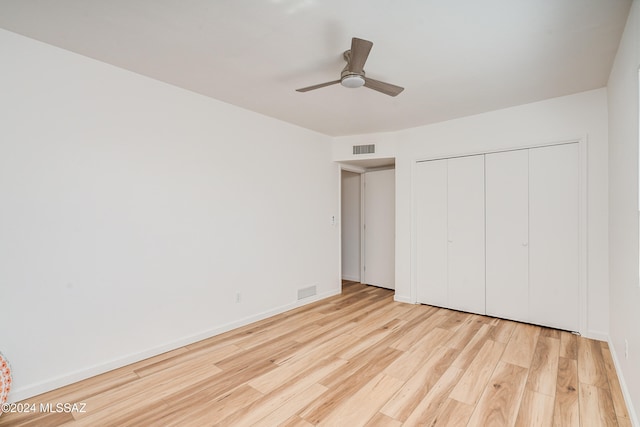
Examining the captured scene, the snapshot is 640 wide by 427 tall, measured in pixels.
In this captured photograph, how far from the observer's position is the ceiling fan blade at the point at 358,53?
1.87 m

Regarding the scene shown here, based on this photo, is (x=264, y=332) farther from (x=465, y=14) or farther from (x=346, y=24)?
(x=465, y=14)

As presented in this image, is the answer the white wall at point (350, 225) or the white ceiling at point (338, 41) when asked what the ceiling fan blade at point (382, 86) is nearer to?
the white ceiling at point (338, 41)

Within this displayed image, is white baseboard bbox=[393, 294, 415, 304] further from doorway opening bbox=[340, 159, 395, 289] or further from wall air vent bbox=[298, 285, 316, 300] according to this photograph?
wall air vent bbox=[298, 285, 316, 300]

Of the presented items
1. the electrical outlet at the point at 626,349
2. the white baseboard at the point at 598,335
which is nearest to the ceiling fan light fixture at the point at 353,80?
the electrical outlet at the point at 626,349

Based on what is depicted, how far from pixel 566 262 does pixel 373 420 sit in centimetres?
279

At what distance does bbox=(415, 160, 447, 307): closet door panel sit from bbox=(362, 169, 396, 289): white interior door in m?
0.83

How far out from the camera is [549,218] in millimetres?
3301

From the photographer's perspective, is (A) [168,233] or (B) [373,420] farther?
(A) [168,233]

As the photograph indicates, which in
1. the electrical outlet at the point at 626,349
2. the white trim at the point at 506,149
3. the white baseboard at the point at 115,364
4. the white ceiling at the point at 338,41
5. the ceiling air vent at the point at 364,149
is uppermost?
the white ceiling at the point at 338,41

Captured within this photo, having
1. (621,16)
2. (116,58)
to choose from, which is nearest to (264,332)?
(116,58)

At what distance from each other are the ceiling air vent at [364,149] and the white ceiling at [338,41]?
1417mm

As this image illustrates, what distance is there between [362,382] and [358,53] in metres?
2.40

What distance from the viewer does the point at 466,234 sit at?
12.8ft

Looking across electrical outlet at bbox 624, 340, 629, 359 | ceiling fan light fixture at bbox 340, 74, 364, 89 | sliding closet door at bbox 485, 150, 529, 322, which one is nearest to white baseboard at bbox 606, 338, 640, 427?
electrical outlet at bbox 624, 340, 629, 359
